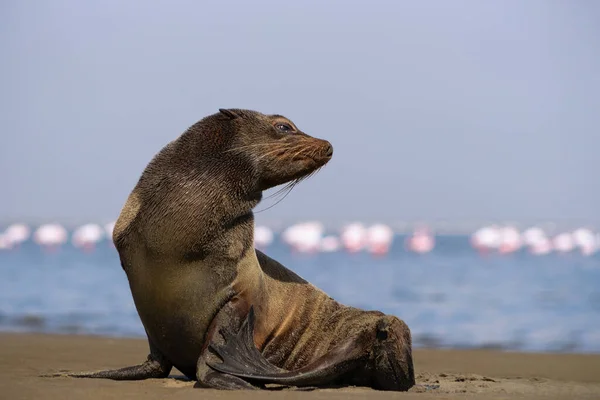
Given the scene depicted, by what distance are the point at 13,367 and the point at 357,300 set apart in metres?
12.3

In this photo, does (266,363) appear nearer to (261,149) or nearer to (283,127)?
(261,149)

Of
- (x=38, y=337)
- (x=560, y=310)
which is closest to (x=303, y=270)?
(x=560, y=310)

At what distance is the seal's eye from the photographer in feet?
27.3

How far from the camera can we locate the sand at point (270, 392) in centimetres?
688

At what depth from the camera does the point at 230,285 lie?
770 cm

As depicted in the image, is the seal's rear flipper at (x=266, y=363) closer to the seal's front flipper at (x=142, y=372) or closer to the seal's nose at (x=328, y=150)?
the seal's front flipper at (x=142, y=372)

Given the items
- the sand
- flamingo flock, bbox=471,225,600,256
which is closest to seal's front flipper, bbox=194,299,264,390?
the sand

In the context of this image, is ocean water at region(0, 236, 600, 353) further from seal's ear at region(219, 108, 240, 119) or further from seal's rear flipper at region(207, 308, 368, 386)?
seal's ear at region(219, 108, 240, 119)

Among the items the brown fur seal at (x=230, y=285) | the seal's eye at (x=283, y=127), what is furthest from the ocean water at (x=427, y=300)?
the seal's eye at (x=283, y=127)

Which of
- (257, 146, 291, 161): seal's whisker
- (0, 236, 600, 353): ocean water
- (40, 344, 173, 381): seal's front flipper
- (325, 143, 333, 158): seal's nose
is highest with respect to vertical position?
(0, 236, 600, 353): ocean water

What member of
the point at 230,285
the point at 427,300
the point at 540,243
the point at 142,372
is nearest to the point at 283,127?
the point at 230,285

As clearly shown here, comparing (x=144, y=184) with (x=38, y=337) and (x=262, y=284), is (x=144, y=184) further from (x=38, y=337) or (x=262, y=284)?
(x=38, y=337)

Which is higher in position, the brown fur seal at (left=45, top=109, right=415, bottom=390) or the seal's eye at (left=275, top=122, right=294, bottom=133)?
the seal's eye at (left=275, top=122, right=294, bottom=133)

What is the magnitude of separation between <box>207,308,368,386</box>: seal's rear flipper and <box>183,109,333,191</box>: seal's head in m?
1.03
